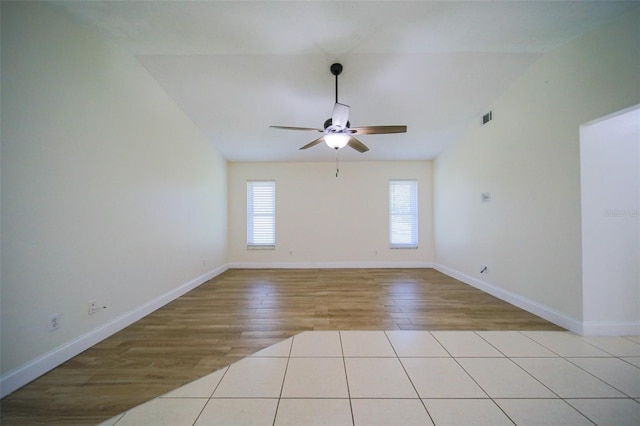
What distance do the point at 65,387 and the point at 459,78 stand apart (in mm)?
4688

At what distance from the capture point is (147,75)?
2.67 meters

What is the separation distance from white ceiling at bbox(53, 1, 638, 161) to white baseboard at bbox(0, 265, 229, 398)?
275cm

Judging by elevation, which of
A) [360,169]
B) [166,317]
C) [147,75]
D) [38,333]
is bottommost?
[166,317]

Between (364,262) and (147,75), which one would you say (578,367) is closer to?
(364,262)

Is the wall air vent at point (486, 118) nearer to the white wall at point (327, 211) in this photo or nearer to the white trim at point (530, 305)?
the white wall at point (327, 211)

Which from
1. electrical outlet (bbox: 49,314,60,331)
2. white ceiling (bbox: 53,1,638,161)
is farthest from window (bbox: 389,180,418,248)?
electrical outlet (bbox: 49,314,60,331)

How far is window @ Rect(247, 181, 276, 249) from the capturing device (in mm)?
5219

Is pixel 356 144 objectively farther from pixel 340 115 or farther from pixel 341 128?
pixel 340 115

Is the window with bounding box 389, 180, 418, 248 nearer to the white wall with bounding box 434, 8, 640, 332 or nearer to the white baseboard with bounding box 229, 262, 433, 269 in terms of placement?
the white baseboard with bounding box 229, 262, 433, 269

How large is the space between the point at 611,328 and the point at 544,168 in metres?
1.65

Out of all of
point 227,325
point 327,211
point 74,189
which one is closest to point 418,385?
point 227,325

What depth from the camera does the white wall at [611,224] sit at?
6.89ft

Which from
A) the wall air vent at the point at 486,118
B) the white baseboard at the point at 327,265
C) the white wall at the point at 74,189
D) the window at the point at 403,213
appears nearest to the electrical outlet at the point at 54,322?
the white wall at the point at 74,189

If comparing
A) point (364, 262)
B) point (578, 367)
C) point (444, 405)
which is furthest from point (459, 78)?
point (364, 262)
